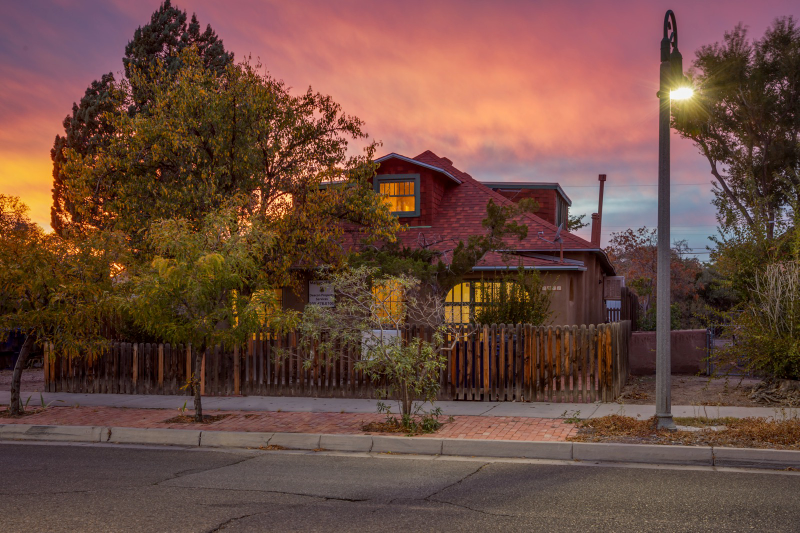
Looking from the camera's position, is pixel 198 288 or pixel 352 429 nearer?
pixel 352 429

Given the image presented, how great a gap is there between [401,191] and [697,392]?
1176cm

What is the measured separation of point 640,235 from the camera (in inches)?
1813

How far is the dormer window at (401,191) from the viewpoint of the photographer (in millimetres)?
22594

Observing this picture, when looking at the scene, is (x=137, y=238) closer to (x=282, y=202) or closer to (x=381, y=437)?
(x=282, y=202)

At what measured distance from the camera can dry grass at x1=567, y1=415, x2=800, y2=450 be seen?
28.8 ft

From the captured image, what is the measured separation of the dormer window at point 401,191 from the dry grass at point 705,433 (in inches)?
520

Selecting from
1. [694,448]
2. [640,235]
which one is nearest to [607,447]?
[694,448]

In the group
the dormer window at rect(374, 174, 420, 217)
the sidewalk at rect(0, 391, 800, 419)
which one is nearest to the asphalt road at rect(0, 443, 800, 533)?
the sidewalk at rect(0, 391, 800, 419)

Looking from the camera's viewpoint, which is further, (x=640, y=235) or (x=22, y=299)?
(x=640, y=235)

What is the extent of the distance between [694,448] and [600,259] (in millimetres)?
14815

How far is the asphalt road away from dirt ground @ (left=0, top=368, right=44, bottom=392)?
26.1 feet

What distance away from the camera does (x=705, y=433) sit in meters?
9.28

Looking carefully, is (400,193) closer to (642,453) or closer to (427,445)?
(427,445)

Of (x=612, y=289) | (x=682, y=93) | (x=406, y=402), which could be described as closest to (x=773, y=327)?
(x=682, y=93)
